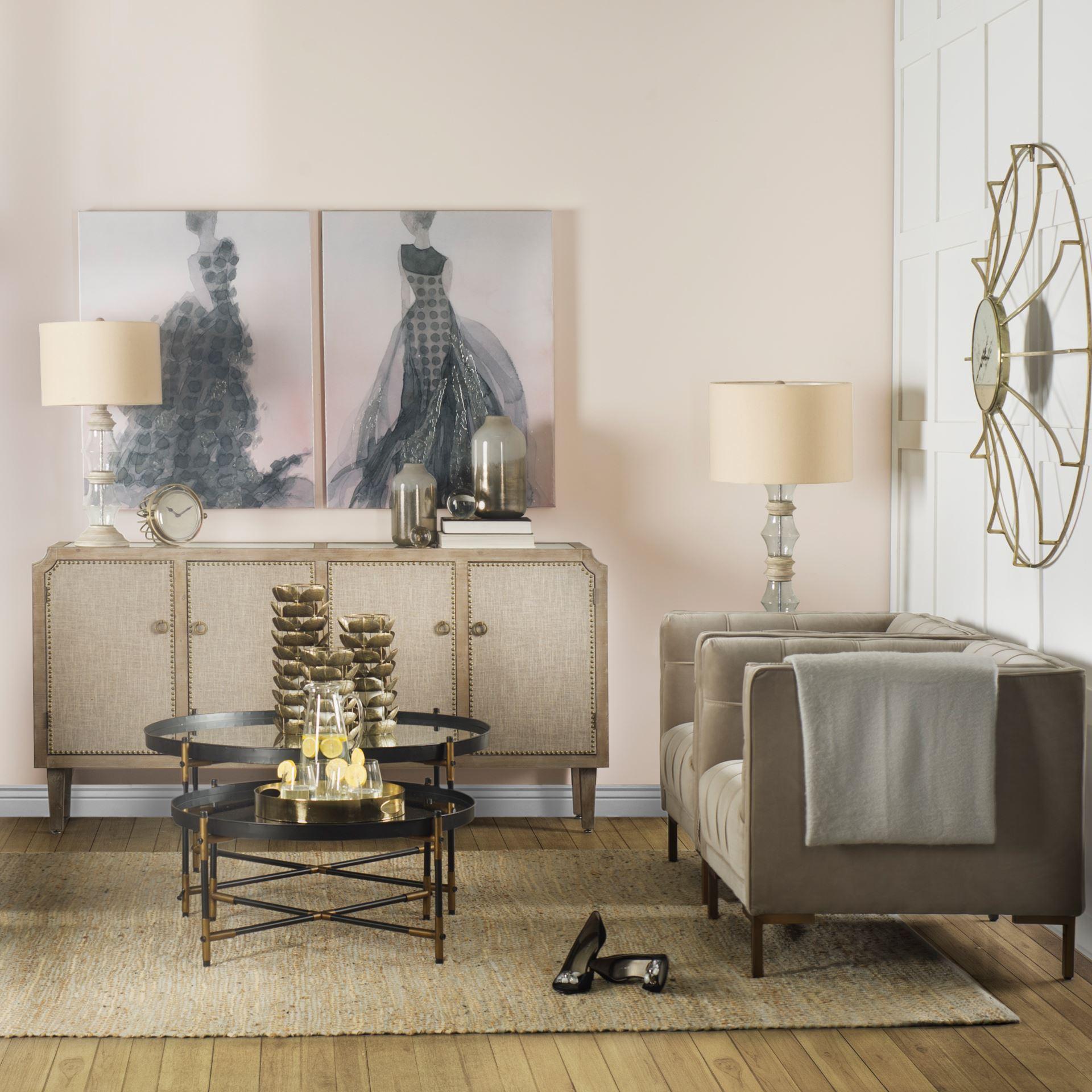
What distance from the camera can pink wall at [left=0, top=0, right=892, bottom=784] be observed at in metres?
4.49

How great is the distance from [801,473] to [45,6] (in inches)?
118

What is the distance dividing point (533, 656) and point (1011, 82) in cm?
222

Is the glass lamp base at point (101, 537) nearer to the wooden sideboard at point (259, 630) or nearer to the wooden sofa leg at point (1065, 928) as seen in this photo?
the wooden sideboard at point (259, 630)

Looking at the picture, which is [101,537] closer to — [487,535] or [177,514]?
[177,514]

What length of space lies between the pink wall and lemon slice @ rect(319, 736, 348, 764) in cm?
162

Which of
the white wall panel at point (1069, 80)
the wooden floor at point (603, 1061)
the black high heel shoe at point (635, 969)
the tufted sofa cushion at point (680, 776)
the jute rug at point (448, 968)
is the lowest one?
the wooden floor at point (603, 1061)

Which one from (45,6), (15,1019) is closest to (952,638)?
(15,1019)

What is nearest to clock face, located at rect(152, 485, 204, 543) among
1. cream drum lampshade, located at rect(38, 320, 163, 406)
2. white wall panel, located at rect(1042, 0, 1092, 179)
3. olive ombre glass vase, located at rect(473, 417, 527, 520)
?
cream drum lampshade, located at rect(38, 320, 163, 406)

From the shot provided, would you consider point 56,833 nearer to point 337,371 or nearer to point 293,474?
point 293,474

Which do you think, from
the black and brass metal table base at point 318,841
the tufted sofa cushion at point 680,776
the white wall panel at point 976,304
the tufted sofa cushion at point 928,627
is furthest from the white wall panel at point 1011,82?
the black and brass metal table base at point 318,841

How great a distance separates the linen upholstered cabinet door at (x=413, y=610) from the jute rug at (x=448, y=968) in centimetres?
65

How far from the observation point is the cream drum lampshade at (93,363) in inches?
164

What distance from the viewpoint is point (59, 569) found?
4270mm

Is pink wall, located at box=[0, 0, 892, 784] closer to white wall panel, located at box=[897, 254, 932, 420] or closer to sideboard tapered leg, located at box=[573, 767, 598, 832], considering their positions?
white wall panel, located at box=[897, 254, 932, 420]
